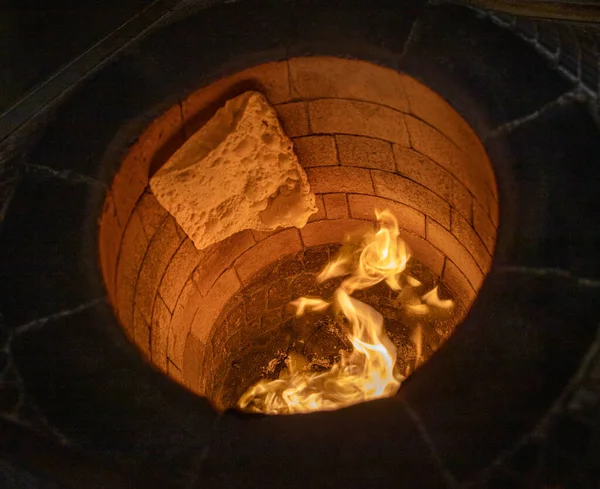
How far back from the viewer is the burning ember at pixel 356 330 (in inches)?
126

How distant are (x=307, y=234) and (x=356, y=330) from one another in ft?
2.31

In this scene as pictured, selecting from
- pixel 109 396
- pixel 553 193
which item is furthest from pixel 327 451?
pixel 553 193

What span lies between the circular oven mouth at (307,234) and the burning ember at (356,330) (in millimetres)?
68

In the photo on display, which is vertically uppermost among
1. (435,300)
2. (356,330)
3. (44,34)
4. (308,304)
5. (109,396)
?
(44,34)

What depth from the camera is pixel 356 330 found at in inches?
151

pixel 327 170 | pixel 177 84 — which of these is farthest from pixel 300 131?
pixel 177 84

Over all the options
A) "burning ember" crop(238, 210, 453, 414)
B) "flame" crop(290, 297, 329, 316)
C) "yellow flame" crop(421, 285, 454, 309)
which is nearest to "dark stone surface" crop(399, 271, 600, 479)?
"burning ember" crop(238, 210, 453, 414)

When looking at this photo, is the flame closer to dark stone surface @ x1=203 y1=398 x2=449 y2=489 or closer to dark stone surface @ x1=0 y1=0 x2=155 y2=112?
dark stone surface @ x1=0 y1=0 x2=155 y2=112

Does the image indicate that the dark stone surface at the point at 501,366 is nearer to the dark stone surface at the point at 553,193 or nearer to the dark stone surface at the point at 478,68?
the dark stone surface at the point at 553,193

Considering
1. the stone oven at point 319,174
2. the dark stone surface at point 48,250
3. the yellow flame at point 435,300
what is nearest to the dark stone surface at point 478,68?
the stone oven at point 319,174

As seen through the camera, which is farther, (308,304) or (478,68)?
(308,304)

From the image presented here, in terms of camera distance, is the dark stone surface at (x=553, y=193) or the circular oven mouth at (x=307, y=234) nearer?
the dark stone surface at (x=553, y=193)

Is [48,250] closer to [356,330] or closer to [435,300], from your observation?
[356,330]

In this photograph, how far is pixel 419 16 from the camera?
8.04 feet
